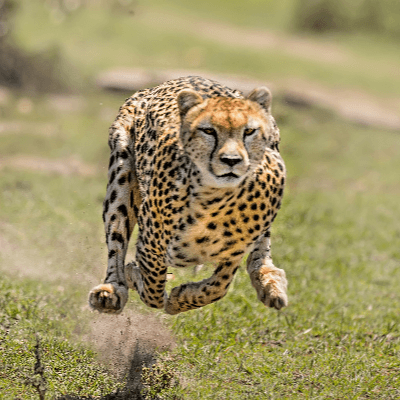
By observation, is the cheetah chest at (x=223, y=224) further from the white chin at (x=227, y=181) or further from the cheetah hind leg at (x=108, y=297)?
the cheetah hind leg at (x=108, y=297)

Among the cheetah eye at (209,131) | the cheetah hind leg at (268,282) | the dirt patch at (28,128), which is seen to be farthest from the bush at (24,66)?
the cheetah eye at (209,131)

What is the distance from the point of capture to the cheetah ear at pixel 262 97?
3.58 m

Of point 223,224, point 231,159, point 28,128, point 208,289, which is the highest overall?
point 231,159

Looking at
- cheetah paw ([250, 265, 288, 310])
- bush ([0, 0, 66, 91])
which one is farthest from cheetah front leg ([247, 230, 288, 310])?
bush ([0, 0, 66, 91])

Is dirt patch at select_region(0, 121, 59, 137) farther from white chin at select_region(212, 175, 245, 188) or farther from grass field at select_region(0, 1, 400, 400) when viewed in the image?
white chin at select_region(212, 175, 245, 188)

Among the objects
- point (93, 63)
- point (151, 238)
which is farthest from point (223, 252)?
point (93, 63)

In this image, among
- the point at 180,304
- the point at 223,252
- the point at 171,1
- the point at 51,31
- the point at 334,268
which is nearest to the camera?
the point at 223,252

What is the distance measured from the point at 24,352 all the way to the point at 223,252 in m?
1.39

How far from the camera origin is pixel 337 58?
61.7 feet

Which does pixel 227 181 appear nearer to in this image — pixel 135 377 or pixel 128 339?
pixel 135 377

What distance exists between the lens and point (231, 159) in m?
3.25

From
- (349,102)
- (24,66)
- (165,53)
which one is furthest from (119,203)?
(165,53)

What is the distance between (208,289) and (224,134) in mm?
1120

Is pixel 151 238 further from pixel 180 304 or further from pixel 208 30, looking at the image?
pixel 208 30
